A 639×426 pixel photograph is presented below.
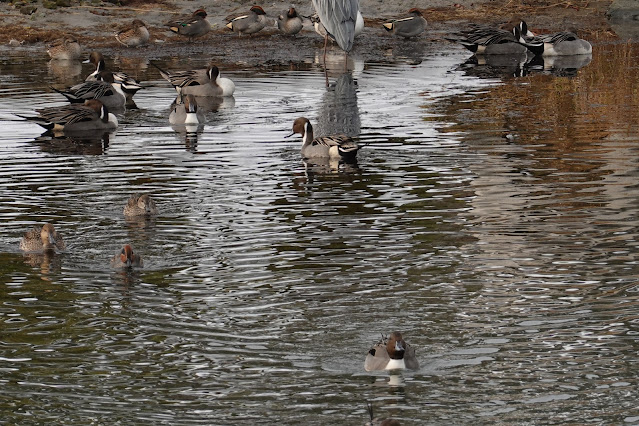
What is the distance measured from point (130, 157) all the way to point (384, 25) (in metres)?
13.4

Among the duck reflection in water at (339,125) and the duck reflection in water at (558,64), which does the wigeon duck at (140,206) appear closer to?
the duck reflection in water at (339,125)

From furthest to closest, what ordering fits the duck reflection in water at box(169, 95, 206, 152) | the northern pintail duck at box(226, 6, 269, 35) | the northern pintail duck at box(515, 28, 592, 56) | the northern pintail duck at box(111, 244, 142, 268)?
the northern pintail duck at box(226, 6, 269, 35)
the northern pintail duck at box(515, 28, 592, 56)
the duck reflection in water at box(169, 95, 206, 152)
the northern pintail duck at box(111, 244, 142, 268)

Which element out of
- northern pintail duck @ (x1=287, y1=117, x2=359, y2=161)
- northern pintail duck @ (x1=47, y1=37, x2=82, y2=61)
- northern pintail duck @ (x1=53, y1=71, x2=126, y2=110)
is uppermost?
northern pintail duck @ (x1=47, y1=37, x2=82, y2=61)

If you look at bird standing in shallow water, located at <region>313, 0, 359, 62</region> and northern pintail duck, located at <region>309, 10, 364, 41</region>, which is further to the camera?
northern pintail duck, located at <region>309, 10, 364, 41</region>

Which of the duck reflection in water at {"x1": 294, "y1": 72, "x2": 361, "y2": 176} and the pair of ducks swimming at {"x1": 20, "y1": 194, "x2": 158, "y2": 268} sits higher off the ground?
the duck reflection in water at {"x1": 294, "y1": 72, "x2": 361, "y2": 176}

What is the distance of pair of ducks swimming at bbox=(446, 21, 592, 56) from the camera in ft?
82.3

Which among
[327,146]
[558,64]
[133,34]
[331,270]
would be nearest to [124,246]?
[331,270]

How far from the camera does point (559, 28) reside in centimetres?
2920

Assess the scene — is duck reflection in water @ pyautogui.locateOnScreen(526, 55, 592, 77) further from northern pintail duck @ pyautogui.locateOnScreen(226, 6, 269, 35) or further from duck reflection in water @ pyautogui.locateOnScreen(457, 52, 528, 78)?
northern pintail duck @ pyautogui.locateOnScreen(226, 6, 269, 35)

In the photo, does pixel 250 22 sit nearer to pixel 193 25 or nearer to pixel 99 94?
pixel 193 25

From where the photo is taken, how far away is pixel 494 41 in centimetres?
2575

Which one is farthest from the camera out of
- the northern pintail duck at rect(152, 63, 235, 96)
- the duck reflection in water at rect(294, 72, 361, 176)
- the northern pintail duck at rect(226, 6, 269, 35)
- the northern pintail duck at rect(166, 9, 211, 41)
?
the northern pintail duck at rect(226, 6, 269, 35)

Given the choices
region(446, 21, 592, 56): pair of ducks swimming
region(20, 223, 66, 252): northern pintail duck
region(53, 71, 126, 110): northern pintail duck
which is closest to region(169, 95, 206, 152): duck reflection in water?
region(53, 71, 126, 110): northern pintail duck

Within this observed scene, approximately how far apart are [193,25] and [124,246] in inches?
694
